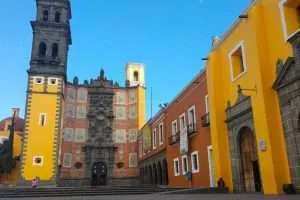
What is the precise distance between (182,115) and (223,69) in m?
7.19

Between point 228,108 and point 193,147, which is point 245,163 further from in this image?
point 193,147

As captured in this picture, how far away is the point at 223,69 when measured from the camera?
54.6 ft

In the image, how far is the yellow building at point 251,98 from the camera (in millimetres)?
11841

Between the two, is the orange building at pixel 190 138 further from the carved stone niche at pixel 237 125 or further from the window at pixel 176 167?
the carved stone niche at pixel 237 125

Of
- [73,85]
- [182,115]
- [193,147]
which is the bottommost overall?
[193,147]

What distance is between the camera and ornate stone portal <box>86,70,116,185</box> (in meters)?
36.3

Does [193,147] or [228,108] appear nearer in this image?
[228,108]

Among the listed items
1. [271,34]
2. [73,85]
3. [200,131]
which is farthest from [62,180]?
[271,34]

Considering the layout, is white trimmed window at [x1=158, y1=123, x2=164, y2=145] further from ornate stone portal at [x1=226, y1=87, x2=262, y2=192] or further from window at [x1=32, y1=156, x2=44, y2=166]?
ornate stone portal at [x1=226, y1=87, x2=262, y2=192]

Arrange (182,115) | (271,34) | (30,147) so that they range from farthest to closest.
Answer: (30,147) < (182,115) < (271,34)

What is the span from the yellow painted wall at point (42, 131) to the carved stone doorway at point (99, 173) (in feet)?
20.8

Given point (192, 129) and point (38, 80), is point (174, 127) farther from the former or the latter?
point (38, 80)

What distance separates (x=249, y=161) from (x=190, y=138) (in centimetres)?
714

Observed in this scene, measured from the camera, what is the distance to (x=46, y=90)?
33.0 metres
